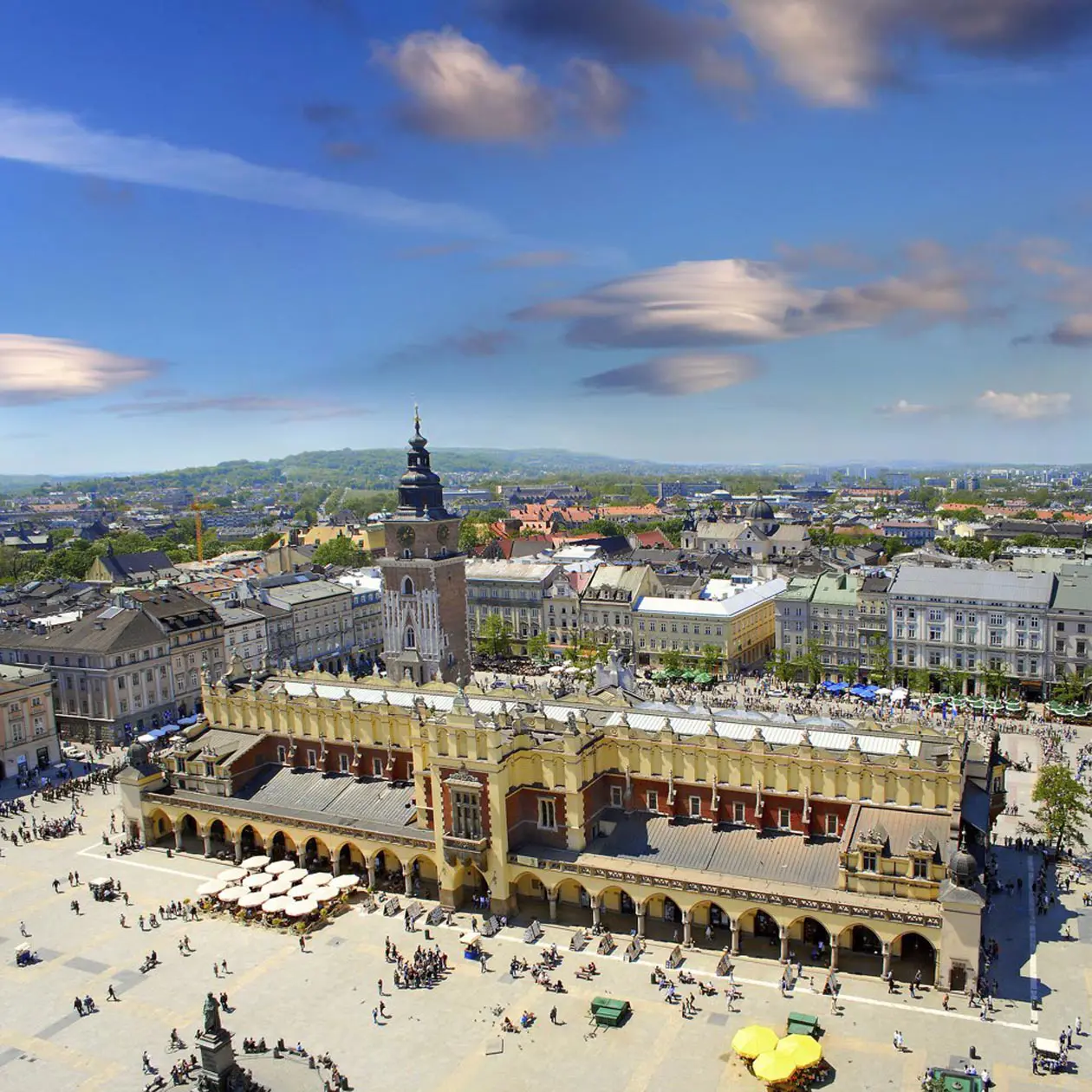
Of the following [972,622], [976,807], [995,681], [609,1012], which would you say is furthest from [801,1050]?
[972,622]

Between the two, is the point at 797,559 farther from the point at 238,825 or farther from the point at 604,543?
the point at 238,825

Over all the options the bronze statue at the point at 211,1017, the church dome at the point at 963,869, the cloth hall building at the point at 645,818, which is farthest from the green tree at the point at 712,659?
the bronze statue at the point at 211,1017

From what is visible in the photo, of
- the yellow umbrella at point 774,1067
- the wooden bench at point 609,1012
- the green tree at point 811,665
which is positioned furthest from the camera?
the green tree at point 811,665

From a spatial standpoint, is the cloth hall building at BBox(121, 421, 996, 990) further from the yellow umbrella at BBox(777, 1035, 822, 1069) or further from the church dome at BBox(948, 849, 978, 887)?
the yellow umbrella at BBox(777, 1035, 822, 1069)

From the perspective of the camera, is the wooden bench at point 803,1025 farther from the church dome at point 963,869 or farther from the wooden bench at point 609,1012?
the church dome at point 963,869

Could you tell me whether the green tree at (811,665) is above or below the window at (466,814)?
below

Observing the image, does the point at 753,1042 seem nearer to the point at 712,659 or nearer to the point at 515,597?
the point at 712,659

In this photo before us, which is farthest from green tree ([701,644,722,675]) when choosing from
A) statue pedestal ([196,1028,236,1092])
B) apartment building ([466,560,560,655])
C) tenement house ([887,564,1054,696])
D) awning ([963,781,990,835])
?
statue pedestal ([196,1028,236,1092])
